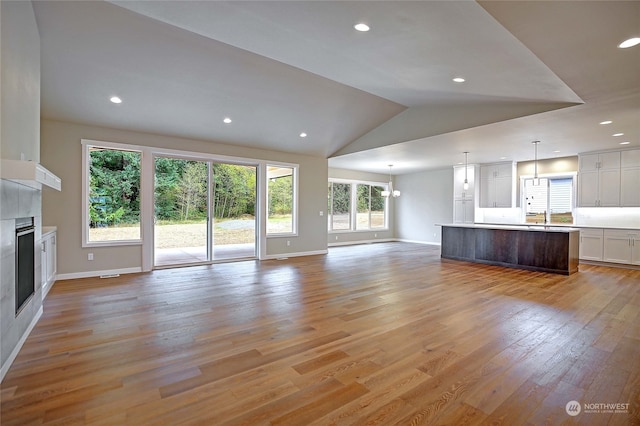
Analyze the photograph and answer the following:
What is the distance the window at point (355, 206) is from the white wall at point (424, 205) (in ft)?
2.41

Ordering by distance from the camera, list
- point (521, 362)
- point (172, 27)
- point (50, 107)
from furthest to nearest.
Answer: point (50, 107)
point (172, 27)
point (521, 362)

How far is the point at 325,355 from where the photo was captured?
2664mm

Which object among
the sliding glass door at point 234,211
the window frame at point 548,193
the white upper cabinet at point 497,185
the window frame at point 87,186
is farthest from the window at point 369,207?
the window frame at point 87,186

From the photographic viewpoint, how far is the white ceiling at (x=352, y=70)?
2.90m

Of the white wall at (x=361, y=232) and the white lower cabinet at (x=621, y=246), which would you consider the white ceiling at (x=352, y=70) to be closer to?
the white lower cabinet at (x=621, y=246)

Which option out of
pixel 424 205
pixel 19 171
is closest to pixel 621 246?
pixel 424 205

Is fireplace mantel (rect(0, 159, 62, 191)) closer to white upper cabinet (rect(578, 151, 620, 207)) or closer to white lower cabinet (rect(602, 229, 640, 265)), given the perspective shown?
white lower cabinet (rect(602, 229, 640, 265))

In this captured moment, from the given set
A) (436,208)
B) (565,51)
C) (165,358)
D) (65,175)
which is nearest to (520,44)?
(565,51)

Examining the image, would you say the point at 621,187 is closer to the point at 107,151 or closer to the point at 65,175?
the point at 107,151

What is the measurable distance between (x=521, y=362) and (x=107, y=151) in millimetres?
6878

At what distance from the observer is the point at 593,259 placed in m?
7.24

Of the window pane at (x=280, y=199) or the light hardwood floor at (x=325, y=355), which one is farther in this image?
the window pane at (x=280, y=199)

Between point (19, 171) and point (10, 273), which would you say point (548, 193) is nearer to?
point (19, 171)

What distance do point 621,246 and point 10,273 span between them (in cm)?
997
